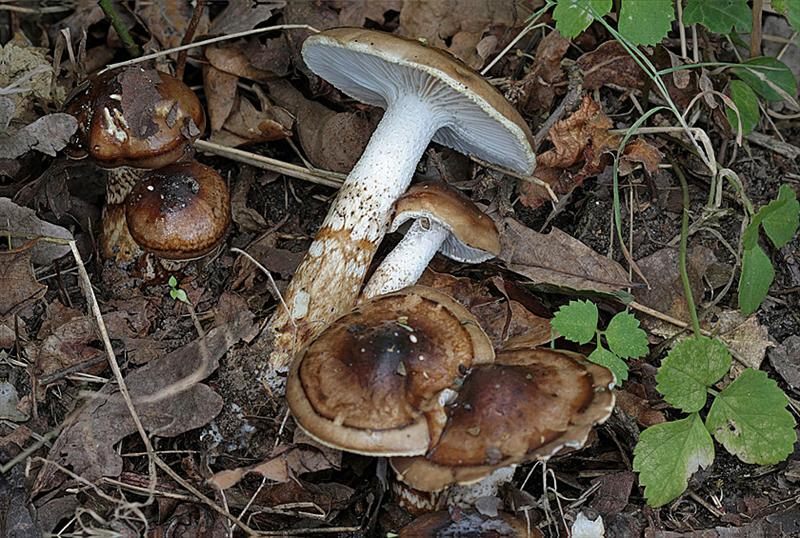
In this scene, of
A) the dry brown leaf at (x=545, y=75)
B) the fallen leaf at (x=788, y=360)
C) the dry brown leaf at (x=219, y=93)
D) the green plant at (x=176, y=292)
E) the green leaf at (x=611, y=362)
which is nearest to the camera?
the green leaf at (x=611, y=362)

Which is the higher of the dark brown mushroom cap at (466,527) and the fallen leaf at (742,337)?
the fallen leaf at (742,337)

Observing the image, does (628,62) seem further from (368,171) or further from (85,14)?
(85,14)

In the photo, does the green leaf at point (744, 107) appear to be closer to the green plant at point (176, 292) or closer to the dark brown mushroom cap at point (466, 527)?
the dark brown mushroom cap at point (466, 527)

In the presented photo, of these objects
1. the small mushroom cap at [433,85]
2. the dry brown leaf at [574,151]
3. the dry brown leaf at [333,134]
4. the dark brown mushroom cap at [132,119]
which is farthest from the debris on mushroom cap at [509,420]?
the dark brown mushroom cap at [132,119]

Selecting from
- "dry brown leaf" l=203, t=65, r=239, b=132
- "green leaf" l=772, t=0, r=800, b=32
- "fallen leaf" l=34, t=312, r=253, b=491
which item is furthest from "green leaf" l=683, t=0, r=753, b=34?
"fallen leaf" l=34, t=312, r=253, b=491

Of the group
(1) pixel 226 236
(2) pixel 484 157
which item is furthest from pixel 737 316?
(1) pixel 226 236

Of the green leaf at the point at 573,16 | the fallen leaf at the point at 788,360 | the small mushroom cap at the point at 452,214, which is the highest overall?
the green leaf at the point at 573,16

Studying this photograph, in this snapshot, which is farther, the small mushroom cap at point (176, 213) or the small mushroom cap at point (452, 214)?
the small mushroom cap at point (176, 213)
